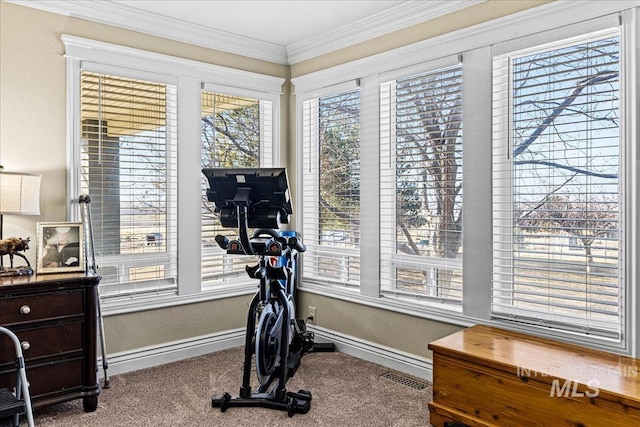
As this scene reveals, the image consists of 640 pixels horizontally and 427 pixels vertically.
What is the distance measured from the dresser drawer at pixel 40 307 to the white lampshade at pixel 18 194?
0.54 meters

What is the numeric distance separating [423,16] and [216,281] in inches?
110

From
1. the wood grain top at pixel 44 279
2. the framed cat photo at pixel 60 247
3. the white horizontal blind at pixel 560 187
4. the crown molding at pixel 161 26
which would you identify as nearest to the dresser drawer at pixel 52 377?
the wood grain top at pixel 44 279

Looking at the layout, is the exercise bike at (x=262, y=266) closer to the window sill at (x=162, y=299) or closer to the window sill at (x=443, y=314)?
the window sill at (x=443, y=314)

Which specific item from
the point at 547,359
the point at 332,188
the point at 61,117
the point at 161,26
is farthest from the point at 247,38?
the point at 547,359

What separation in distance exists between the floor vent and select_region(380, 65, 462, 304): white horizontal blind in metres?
0.61

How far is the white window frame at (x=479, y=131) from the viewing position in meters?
2.39

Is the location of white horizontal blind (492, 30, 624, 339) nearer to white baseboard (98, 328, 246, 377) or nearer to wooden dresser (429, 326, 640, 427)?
wooden dresser (429, 326, 640, 427)

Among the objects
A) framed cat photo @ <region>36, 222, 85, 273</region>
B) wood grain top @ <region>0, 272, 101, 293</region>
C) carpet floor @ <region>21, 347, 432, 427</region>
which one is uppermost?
framed cat photo @ <region>36, 222, 85, 273</region>

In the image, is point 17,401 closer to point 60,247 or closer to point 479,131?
point 60,247

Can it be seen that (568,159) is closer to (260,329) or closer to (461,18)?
(461,18)

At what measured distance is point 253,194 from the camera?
9.60 feet

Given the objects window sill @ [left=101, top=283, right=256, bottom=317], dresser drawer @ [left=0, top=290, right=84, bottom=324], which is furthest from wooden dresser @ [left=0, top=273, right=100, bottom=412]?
window sill @ [left=101, top=283, right=256, bottom=317]

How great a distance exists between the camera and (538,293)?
2.77 metres

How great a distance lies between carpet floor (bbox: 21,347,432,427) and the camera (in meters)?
2.74
